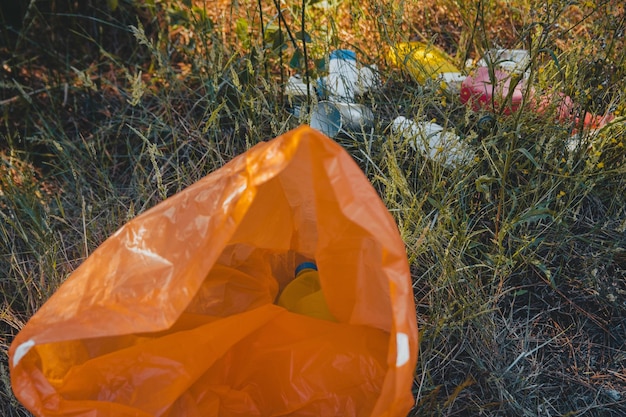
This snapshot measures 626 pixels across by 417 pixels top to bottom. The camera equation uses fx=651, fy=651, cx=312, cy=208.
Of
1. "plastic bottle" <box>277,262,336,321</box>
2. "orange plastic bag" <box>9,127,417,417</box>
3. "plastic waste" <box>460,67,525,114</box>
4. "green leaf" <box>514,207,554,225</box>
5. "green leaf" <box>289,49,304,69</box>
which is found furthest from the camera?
"green leaf" <box>289,49,304,69</box>

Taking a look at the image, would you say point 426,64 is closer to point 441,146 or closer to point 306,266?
point 441,146

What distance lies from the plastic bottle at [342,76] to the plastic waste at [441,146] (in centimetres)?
19

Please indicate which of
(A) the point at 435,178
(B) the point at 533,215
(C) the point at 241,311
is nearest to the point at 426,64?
(A) the point at 435,178

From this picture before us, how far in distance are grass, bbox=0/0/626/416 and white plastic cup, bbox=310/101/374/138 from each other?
3cm

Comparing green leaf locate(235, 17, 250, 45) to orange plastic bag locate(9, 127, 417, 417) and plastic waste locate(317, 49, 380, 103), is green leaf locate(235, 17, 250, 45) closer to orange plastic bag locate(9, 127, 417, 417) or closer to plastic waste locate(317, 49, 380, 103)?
plastic waste locate(317, 49, 380, 103)

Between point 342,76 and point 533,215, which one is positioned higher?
point 342,76

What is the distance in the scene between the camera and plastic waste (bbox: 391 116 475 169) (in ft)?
4.77

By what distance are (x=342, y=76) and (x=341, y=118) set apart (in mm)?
104

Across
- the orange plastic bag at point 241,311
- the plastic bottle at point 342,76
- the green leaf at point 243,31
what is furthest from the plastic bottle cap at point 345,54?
Answer: the orange plastic bag at point 241,311

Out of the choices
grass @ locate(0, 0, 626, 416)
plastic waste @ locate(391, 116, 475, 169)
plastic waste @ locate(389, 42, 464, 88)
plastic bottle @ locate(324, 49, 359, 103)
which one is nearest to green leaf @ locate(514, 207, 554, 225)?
grass @ locate(0, 0, 626, 416)

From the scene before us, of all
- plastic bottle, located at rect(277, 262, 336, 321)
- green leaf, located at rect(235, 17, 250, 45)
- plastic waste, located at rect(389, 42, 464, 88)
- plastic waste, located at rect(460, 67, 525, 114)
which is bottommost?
plastic bottle, located at rect(277, 262, 336, 321)

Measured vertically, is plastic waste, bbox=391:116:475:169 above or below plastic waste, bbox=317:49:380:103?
below

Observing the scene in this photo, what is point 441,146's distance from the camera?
1.50 meters

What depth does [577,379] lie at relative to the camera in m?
1.35
